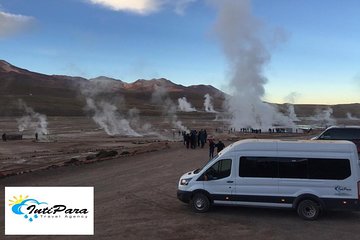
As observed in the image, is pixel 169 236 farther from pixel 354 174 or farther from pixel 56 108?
pixel 56 108

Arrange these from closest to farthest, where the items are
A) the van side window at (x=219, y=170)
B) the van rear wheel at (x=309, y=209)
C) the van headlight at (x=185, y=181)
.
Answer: the van rear wheel at (x=309, y=209), the van side window at (x=219, y=170), the van headlight at (x=185, y=181)

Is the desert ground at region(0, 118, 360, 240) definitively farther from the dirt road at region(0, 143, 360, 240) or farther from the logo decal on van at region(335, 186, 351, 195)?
the logo decal on van at region(335, 186, 351, 195)

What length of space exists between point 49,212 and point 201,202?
5322mm

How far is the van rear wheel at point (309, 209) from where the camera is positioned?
1505 cm

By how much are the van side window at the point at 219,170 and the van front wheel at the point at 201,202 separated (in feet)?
2.26

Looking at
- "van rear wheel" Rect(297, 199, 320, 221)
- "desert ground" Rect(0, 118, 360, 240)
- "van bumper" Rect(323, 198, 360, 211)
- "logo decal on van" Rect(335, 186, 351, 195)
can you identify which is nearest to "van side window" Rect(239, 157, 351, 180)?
"logo decal on van" Rect(335, 186, 351, 195)

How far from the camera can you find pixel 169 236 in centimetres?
1352

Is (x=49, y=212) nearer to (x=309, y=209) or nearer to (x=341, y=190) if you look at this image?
(x=309, y=209)

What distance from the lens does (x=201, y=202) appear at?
16.1 metres

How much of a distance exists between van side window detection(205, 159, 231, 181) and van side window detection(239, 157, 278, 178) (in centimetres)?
48

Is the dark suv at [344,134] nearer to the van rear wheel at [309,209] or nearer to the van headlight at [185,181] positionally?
the van rear wheel at [309,209]

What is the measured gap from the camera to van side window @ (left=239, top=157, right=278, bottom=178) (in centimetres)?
1545

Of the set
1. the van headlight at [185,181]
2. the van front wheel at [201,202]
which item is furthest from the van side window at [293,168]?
the van headlight at [185,181]

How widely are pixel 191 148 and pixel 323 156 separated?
29074 millimetres
